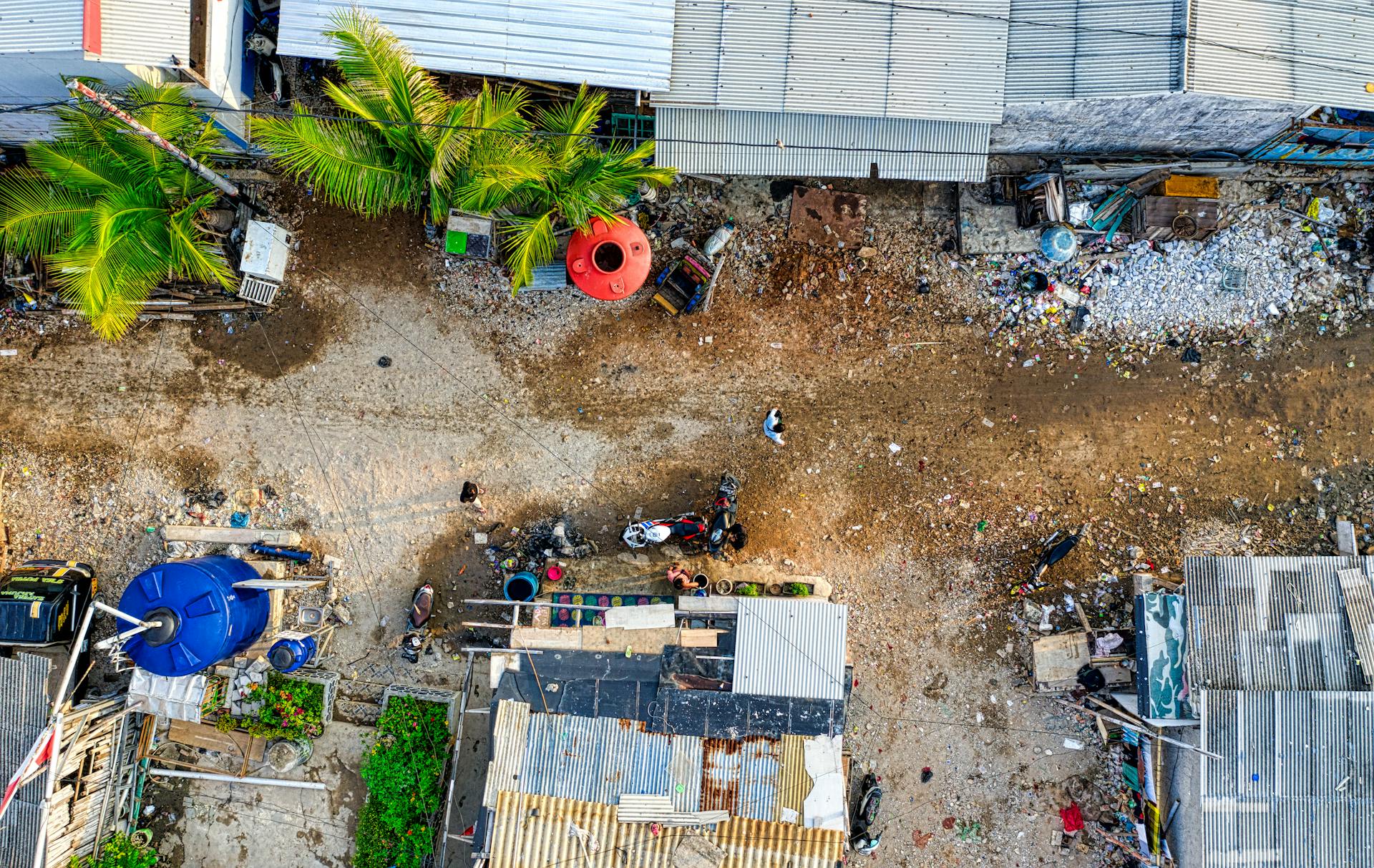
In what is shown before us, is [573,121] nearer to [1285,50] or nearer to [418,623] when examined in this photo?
[418,623]

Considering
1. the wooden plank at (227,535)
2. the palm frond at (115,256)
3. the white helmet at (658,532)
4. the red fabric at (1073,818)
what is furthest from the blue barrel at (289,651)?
the red fabric at (1073,818)

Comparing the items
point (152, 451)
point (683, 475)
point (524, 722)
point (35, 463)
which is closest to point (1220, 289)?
point (683, 475)

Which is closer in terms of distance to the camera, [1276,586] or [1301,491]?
[1276,586]

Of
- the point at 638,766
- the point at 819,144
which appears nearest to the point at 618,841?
the point at 638,766

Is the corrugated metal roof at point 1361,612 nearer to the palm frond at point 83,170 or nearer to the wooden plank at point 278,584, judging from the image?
the wooden plank at point 278,584

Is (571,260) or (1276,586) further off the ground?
(571,260)

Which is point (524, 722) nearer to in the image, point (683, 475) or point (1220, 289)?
point (683, 475)

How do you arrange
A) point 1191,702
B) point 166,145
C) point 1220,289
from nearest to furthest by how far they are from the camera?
point 166,145 → point 1191,702 → point 1220,289
